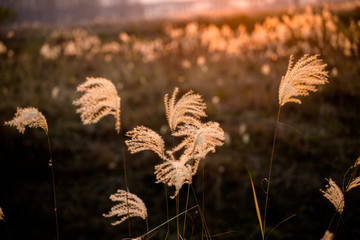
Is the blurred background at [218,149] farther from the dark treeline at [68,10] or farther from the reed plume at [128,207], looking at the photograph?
the dark treeline at [68,10]

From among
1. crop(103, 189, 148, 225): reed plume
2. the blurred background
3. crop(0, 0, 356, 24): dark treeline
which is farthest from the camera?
crop(0, 0, 356, 24): dark treeline

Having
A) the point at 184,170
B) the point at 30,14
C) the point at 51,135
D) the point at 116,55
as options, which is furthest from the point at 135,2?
the point at 184,170

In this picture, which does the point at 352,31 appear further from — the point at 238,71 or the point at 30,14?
→ the point at 30,14

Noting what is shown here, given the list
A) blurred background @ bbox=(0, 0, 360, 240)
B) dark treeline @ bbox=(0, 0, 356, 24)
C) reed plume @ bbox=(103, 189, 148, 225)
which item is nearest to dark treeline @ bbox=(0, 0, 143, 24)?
dark treeline @ bbox=(0, 0, 356, 24)

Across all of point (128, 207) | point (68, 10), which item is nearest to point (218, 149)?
point (128, 207)

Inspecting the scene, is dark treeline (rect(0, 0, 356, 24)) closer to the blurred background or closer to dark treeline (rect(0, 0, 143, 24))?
dark treeline (rect(0, 0, 143, 24))

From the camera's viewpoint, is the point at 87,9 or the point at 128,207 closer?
the point at 128,207

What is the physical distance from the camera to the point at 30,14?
37.7m

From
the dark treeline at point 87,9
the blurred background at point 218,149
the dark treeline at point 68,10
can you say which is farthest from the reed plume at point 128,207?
the dark treeline at point 68,10

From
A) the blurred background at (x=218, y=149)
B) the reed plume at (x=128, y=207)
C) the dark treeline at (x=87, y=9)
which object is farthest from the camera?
the dark treeline at (x=87, y=9)

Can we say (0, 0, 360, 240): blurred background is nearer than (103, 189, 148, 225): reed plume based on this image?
No

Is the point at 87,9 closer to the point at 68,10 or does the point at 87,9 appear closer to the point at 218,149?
the point at 68,10

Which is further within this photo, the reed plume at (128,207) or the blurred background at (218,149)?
the blurred background at (218,149)

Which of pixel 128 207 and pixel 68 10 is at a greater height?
pixel 68 10
